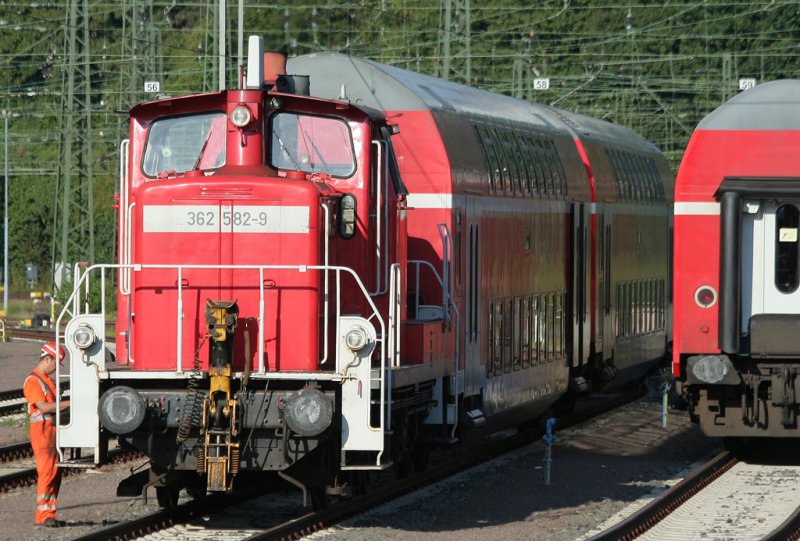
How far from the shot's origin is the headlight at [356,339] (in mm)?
11195

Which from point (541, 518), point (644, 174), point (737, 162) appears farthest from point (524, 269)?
point (644, 174)

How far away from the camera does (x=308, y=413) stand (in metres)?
11.0

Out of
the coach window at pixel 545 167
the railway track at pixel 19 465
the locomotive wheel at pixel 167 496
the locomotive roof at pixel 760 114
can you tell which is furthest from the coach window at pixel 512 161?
the locomotive wheel at pixel 167 496

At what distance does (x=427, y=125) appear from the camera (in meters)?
14.5

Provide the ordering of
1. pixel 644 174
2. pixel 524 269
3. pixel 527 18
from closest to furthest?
pixel 524 269 < pixel 644 174 < pixel 527 18

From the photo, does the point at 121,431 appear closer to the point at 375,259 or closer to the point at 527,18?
the point at 375,259

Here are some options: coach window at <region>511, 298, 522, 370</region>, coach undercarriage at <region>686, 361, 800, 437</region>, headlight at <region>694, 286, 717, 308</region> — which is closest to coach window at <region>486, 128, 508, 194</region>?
coach window at <region>511, 298, 522, 370</region>

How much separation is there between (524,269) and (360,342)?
21.8 ft

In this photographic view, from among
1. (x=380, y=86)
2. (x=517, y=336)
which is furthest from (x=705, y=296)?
(x=380, y=86)

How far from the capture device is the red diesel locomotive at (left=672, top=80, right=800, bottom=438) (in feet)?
50.0

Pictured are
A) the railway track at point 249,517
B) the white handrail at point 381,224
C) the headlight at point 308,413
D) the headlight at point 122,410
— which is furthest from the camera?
the white handrail at point 381,224

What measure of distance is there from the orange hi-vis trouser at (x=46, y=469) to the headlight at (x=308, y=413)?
242 centimetres

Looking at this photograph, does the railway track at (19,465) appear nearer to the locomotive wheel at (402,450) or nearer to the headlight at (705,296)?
the locomotive wheel at (402,450)

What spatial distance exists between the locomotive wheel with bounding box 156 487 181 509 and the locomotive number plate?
2.19 meters
